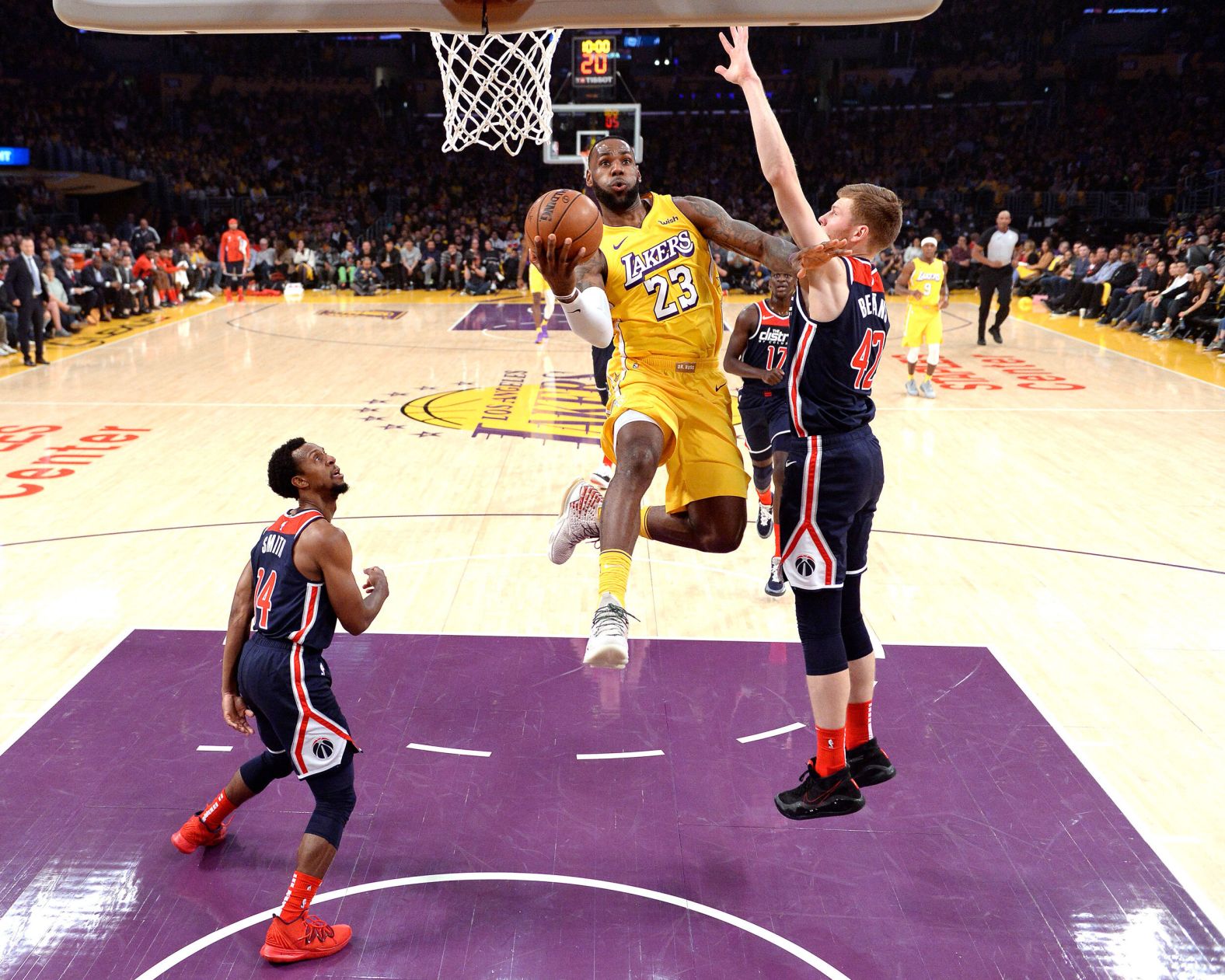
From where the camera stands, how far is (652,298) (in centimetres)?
446

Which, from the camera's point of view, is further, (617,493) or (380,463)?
(380,463)

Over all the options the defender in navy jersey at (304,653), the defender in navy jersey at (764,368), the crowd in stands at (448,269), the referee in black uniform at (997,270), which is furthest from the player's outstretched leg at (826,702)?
the crowd in stands at (448,269)

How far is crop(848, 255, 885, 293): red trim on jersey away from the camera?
3596 mm

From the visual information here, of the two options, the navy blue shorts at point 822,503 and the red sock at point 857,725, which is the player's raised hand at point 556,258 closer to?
the navy blue shorts at point 822,503

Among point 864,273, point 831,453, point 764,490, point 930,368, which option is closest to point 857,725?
point 831,453

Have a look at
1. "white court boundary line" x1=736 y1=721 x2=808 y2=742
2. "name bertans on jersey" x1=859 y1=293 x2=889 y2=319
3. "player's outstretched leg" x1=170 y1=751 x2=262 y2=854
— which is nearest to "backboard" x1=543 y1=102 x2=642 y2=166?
"white court boundary line" x1=736 y1=721 x2=808 y2=742

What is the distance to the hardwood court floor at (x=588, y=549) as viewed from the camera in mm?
5352

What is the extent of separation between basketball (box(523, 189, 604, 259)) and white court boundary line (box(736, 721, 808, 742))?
7.06ft

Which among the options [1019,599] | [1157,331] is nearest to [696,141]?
[1157,331]

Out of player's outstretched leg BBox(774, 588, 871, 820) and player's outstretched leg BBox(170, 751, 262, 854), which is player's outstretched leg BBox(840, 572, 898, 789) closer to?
player's outstretched leg BBox(774, 588, 871, 820)

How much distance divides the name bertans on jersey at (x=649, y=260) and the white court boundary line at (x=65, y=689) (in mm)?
3095

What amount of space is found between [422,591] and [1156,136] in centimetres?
2694

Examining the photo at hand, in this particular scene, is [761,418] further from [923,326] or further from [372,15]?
[923,326]

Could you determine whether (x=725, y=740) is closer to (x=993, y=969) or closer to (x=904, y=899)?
(x=904, y=899)
